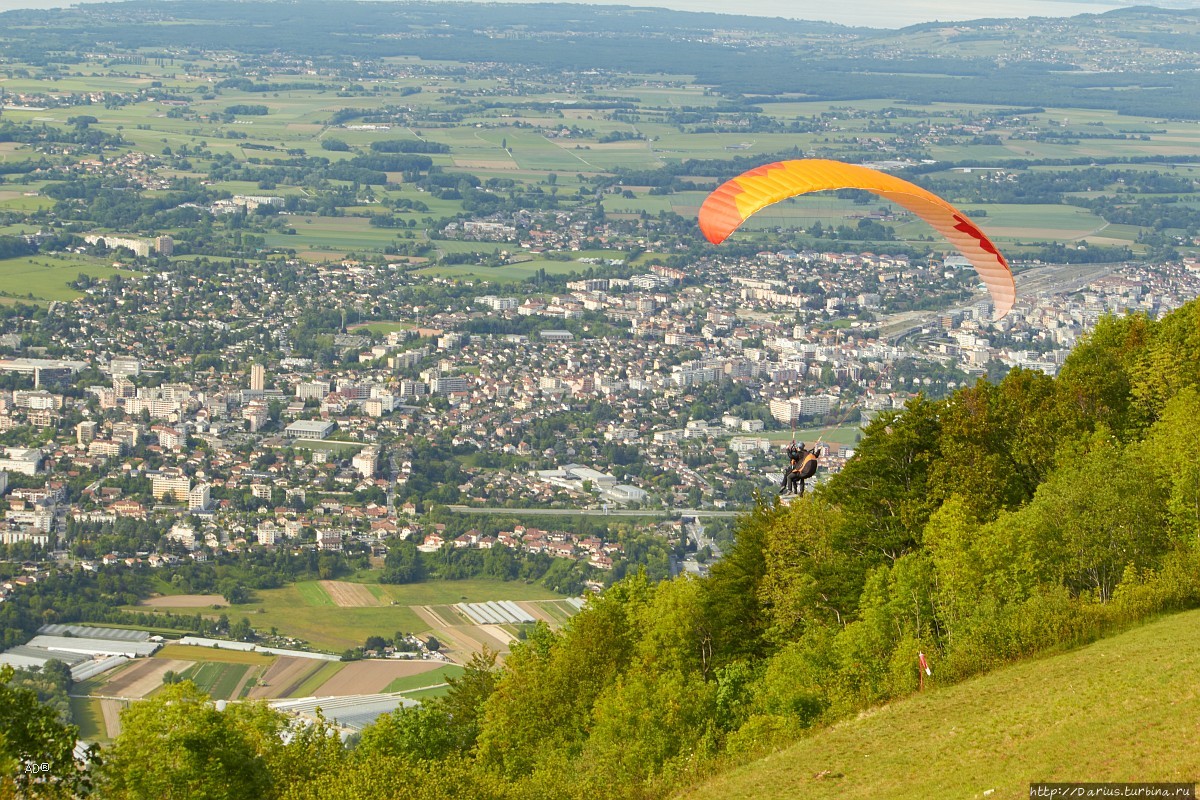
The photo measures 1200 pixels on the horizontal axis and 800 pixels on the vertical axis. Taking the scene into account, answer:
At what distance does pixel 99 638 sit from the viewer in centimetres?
4078

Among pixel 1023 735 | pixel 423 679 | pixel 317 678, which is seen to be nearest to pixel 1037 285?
pixel 423 679

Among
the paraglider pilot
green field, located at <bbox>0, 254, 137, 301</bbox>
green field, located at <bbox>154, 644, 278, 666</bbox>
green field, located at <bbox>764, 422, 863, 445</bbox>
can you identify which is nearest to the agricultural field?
green field, located at <bbox>154, 644, 278, 666</bbox>

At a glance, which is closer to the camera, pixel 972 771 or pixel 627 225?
pixel 972 771

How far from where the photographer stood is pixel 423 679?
124 ft

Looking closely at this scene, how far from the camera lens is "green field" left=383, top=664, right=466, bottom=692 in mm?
37188

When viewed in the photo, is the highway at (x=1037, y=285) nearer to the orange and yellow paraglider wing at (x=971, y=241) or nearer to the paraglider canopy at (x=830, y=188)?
the orange and yellow paraglider wing at (x=971, y=241)

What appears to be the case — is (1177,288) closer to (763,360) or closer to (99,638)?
(763,360)

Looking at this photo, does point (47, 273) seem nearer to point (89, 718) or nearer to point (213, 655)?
point (213, 655)

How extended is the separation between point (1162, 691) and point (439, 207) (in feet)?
345

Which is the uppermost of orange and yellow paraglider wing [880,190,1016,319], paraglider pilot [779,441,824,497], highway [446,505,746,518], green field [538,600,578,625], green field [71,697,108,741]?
orange and yellow paraglider wing [880,190,1016,319]

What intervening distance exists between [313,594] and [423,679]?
8.25 meters

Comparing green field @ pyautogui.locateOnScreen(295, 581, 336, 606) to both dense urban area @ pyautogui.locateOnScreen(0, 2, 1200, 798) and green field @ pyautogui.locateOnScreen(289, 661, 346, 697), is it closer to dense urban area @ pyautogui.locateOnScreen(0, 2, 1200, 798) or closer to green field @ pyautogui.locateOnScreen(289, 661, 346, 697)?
dense urban area @ pyautogui.locateOnScreen(0, 2, 1200, 798)

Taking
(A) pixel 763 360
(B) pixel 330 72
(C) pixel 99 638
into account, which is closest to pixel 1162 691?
(C) pixel 99 638

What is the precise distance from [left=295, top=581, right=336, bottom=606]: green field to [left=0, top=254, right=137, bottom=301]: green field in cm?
4361
